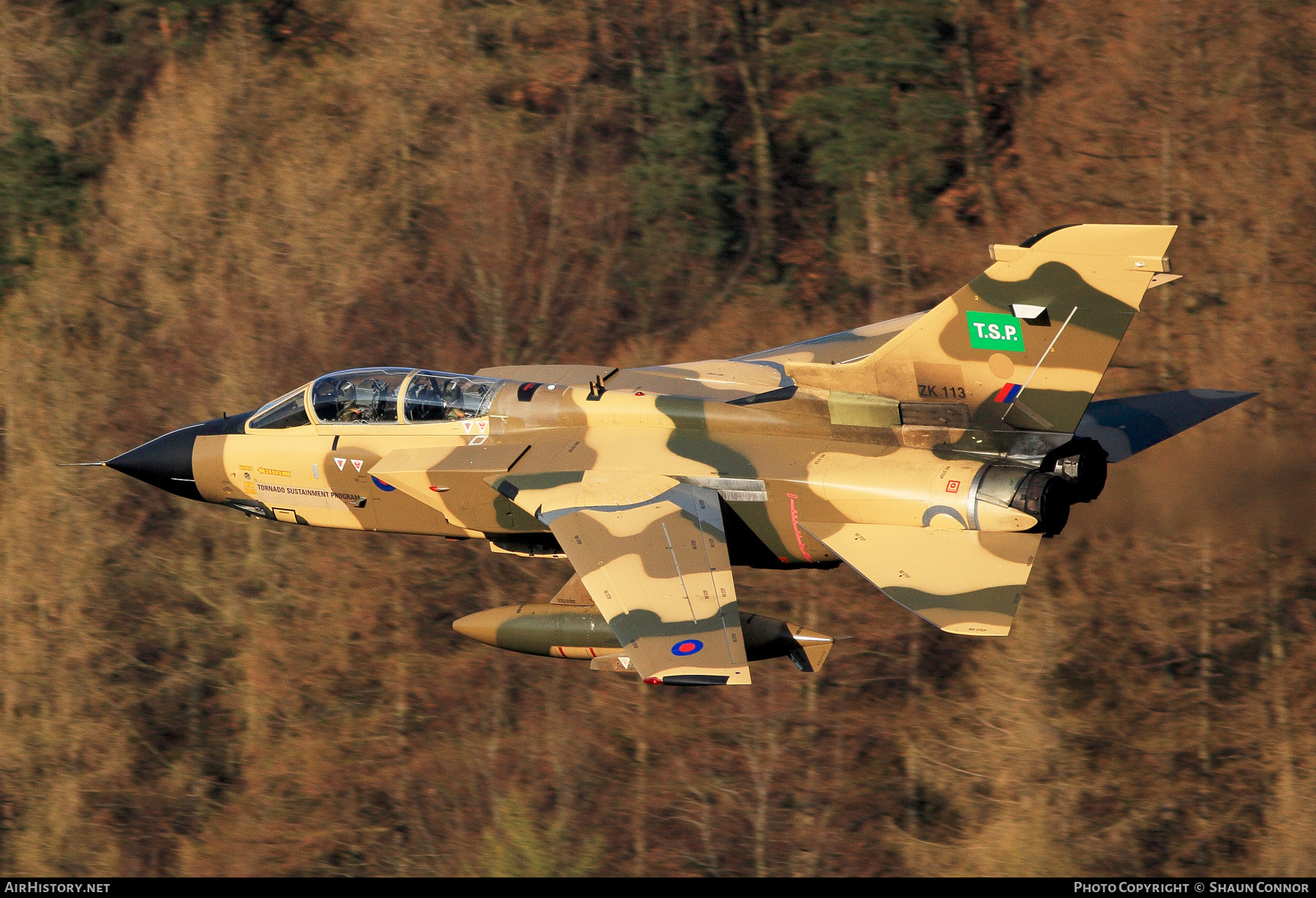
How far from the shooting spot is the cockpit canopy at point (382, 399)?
60.0ft

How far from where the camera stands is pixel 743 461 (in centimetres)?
1689

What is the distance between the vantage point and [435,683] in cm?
2448

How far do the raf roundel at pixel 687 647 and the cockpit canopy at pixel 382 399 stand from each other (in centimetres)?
463

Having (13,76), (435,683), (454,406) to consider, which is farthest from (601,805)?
(13,76)

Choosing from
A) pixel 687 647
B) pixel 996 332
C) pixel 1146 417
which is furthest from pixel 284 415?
pixel 1146 417

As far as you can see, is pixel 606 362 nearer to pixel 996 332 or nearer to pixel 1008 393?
pixel 996 332

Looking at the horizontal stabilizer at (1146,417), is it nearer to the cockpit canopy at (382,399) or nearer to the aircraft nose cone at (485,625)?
the aircraft nose cone at (485,625)

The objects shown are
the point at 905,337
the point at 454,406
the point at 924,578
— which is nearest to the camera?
the point at 924,578

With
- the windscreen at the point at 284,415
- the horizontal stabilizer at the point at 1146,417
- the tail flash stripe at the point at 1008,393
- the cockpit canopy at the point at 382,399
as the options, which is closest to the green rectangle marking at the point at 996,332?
the tail flash stripe at the point at 1008,393

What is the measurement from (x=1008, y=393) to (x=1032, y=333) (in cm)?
72

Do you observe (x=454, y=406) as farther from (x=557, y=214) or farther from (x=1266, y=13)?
(x=1266, y=13)

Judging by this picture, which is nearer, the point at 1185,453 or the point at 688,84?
the point at 1185,453

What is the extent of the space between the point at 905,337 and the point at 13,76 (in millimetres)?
26206

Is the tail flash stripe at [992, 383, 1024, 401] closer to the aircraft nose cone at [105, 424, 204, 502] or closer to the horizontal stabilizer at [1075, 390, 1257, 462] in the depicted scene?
the horizontal stabilizer at [1075, 390, 1257, 462]
